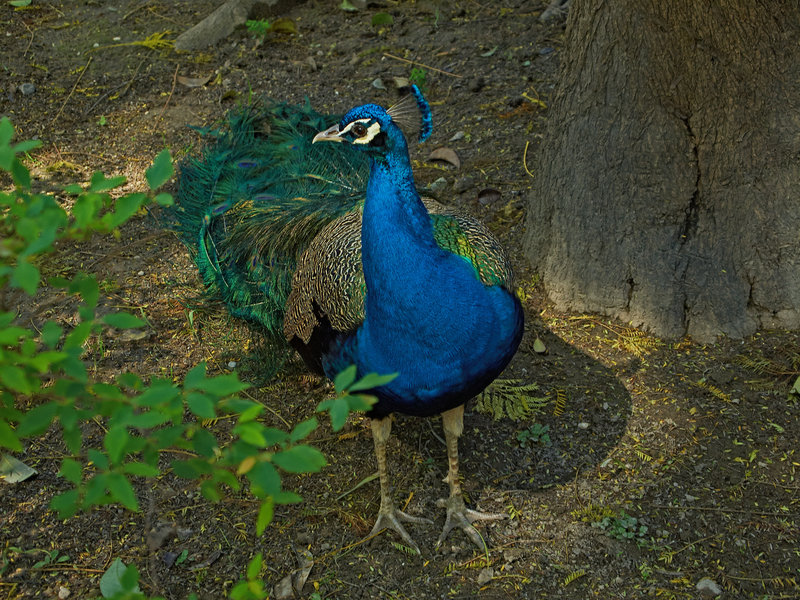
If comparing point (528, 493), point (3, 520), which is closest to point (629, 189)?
point (528, 493)

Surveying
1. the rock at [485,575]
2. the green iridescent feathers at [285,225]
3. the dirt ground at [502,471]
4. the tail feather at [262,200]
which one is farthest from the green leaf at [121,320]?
the tail feather at [262,200]

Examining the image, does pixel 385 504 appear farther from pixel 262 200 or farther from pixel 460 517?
pixel 262 200

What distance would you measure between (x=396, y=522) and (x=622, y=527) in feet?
2.37

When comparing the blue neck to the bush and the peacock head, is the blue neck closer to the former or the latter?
the peacock head

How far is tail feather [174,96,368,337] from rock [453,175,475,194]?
730 millimetres

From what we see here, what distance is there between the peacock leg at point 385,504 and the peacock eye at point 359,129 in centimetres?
97

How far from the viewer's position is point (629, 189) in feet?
10.3

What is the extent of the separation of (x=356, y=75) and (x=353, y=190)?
197 centimetres

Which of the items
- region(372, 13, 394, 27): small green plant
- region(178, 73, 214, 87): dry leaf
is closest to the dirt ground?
region(178, 73, 214, 87): dry leaf

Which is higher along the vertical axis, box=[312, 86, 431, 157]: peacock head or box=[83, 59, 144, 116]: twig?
box=[312, 86, 431, 157]: peacock head

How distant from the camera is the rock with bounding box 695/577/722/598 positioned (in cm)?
236

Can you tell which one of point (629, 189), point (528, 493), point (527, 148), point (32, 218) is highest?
point (32, 218)

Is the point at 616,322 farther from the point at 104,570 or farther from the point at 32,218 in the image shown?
the point at 32,218

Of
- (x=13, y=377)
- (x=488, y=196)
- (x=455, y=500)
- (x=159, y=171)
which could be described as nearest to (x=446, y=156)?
(x=488, y=196)
